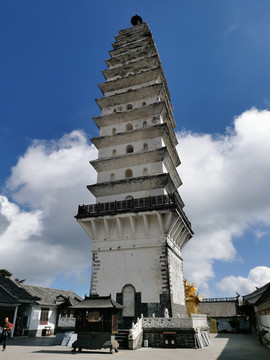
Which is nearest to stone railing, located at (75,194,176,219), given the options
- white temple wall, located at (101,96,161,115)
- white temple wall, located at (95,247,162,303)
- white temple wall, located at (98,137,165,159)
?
white temple wall, located at (95,247,162,303)

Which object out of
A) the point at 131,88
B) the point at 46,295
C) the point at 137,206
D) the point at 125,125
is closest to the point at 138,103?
the point at 131,88

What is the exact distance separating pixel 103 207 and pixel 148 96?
501 inches

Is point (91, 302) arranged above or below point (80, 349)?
above

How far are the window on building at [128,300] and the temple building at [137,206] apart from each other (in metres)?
0.07

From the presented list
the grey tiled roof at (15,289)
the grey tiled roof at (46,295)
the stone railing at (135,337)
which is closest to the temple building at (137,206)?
the stone railing at (135,337)

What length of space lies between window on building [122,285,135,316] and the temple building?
2.6 inches

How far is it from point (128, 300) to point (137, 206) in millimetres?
6985

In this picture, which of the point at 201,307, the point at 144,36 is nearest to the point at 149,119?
the point at 144,36

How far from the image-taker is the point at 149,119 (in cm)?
2633

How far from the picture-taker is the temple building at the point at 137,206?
65.6 ft

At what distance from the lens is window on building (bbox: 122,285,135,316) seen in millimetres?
19503

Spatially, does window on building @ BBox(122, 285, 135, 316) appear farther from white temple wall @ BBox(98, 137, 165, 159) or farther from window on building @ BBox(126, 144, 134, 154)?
window on building @ BBox(126, 144, 134, 154)

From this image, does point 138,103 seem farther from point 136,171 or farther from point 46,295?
point 46,295

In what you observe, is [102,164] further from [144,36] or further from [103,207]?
[144,36]
